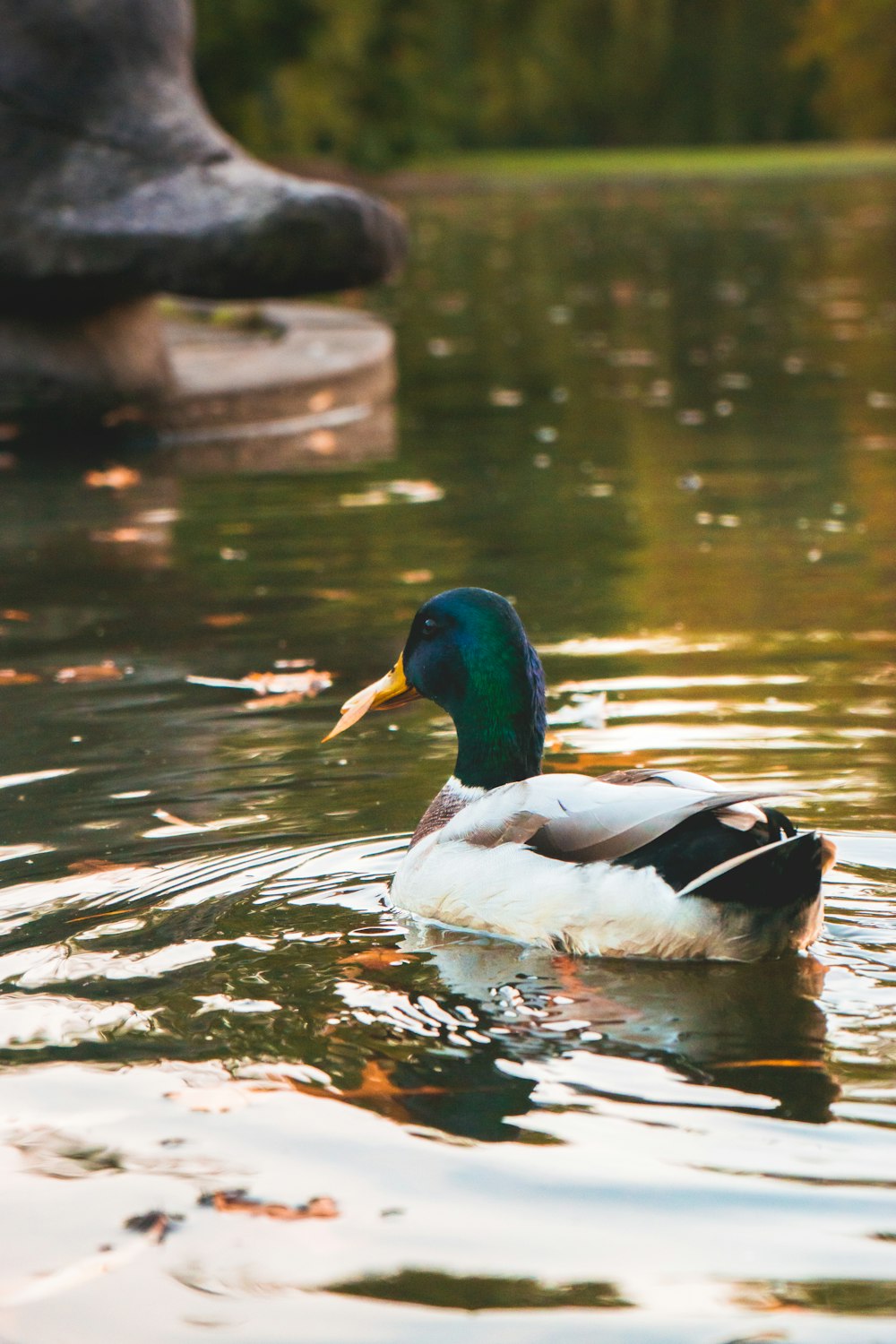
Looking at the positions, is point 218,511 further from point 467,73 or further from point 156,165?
point 467,73

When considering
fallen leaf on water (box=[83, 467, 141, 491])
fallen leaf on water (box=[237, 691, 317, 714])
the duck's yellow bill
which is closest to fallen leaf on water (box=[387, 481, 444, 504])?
fallen leaf on water (box=[83, 467, 141, 491])

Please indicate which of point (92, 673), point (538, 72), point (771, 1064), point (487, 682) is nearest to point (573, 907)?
point (771, 1064)

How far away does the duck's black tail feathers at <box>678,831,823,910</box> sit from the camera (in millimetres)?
3648

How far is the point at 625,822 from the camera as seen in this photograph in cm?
377

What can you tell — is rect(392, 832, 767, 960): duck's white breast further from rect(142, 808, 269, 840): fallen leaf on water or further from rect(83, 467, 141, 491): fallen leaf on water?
rect(83, 467, 141, 491): fallen leaf on water

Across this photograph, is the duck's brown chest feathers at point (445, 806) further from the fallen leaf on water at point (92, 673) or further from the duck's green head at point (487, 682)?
the fallen leaf on water at point (92, 673)

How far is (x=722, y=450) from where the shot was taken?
38.0 feet

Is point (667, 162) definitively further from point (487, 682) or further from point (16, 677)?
point (487, 682)

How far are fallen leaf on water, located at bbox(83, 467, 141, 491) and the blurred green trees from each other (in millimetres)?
28781

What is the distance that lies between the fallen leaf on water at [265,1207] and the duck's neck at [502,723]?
1468mm

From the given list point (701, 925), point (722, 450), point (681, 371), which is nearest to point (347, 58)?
point (681, 371)

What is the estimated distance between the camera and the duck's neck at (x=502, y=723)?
4457 mm

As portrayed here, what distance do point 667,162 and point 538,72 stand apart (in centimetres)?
682

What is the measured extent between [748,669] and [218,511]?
151 inches
